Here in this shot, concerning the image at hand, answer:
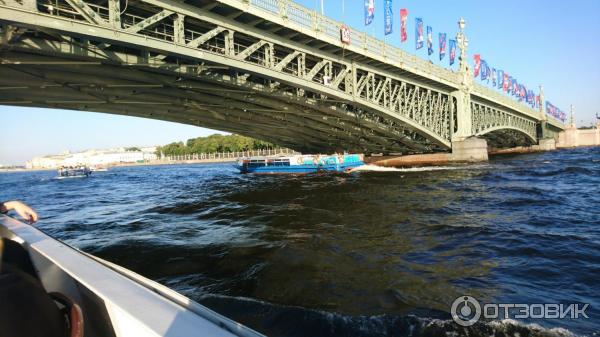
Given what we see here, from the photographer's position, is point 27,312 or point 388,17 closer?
point 27,312

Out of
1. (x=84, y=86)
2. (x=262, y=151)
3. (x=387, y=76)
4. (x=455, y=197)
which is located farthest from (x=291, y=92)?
(x=262, y=151)

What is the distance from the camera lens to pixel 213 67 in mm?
17094

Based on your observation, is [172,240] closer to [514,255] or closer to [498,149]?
[514,255]

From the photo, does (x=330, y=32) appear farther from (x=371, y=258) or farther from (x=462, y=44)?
(x=462, y=44)

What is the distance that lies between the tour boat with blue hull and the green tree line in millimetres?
69075

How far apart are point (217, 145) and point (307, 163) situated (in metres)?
101

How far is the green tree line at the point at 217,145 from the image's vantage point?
385 feet

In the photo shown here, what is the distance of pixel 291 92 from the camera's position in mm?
24609

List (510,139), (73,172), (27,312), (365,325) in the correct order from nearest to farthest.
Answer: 1. (27,312)
2. (365,325)
3. (73,172)
4. (510,139)

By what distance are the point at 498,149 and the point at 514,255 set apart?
75.9 m

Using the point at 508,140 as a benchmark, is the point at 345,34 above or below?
above

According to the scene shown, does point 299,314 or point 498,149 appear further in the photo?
point 498,149

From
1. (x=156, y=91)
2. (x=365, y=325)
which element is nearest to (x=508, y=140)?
(x=156, y=91)

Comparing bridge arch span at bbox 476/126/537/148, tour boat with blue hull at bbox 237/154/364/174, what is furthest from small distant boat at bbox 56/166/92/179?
bridge arch span at bbox 476/126/537/148
